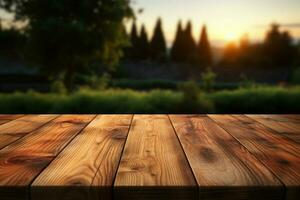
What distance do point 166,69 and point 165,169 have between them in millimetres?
29214

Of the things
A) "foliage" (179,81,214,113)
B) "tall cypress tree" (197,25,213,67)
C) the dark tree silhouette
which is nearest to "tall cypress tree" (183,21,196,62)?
"tall cypress tree" (197,25,213,67)

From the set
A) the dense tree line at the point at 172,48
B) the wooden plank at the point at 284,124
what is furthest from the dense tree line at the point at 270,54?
the wooden plank at the point at 284,124

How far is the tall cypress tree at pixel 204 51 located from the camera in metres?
33.2

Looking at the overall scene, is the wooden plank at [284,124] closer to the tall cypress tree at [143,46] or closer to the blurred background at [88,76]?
the blurred background at [88,76]

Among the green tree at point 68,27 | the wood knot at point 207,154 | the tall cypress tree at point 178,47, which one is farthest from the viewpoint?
the tall cypress tree at point 178,47

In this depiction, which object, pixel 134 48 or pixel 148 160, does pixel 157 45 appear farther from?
pixel 148 160

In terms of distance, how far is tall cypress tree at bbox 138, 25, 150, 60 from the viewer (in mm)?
33359

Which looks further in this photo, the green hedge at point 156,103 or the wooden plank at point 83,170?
the green hedge at point 156,103

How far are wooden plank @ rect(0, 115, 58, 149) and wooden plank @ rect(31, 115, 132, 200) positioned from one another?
9.8 inches

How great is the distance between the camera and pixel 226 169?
2.71 ft

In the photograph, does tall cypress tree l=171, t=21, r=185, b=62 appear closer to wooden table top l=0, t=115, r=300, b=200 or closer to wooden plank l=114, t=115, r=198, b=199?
wooden table top l=0, t=115, r=300, b=200

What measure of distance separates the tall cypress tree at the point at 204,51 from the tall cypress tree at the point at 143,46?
18.2 feet

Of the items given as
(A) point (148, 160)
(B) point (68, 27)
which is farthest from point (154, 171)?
(B) point (68, 27)

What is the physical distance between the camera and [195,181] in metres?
0.74
